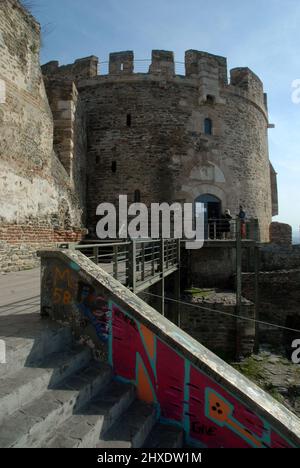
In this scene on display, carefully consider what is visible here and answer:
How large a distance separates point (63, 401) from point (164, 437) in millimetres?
827

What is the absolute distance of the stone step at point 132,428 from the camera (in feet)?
7.45

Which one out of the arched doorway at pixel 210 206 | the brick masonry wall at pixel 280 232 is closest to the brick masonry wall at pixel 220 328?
the arched doorway at pixel 210 206

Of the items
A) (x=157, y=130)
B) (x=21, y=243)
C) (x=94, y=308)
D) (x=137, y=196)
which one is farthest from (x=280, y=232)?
(x=94, y=308)

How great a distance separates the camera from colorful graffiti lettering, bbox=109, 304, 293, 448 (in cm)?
243

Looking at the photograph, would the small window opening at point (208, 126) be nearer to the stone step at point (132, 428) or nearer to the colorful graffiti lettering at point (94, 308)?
the colorful graffiti lettering at point (94, 308)

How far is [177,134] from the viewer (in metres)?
14.5

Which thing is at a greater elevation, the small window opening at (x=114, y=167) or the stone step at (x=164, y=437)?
the small window opening at (x=114, y=167)

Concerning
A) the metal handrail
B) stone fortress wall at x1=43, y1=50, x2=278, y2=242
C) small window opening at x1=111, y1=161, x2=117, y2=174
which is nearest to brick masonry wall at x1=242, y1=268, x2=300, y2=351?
stone fortress wall at x1=43, y1=50, x2=278, y2=242

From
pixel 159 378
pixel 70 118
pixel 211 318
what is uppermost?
pixel 70 118

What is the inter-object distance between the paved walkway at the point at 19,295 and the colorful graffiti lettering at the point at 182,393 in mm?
1246

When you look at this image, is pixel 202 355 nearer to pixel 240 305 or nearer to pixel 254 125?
pixel 240 305

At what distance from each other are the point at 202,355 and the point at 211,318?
7.73m
